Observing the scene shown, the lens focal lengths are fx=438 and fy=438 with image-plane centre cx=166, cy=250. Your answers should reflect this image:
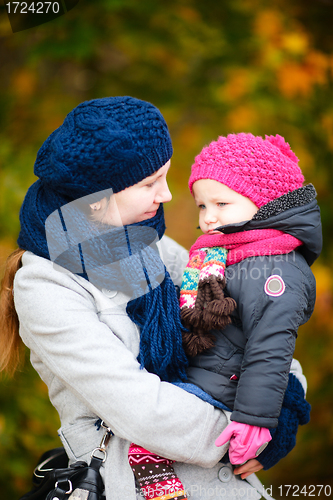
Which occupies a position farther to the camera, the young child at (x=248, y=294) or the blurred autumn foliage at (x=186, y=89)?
the blurred autumn foliage at (x=186, y=89)

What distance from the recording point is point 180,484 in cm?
144

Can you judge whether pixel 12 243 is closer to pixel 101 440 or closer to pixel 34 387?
pixel 34 387

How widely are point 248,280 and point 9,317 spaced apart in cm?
92

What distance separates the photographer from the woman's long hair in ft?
5.46

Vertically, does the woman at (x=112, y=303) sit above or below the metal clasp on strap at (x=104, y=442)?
above

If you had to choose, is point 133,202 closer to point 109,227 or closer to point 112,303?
point 109,227

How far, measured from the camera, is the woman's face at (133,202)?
154 centimetres

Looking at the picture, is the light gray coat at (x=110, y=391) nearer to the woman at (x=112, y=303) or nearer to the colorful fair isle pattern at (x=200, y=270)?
the woman at (x=112, y=303)

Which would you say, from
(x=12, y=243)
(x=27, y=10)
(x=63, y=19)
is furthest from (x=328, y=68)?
(x=12, y=243)

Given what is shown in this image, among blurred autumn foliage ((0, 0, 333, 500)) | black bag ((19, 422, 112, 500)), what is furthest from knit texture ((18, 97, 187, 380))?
Answer: blurred autumn foliage ((0, 0, 333, 500))
